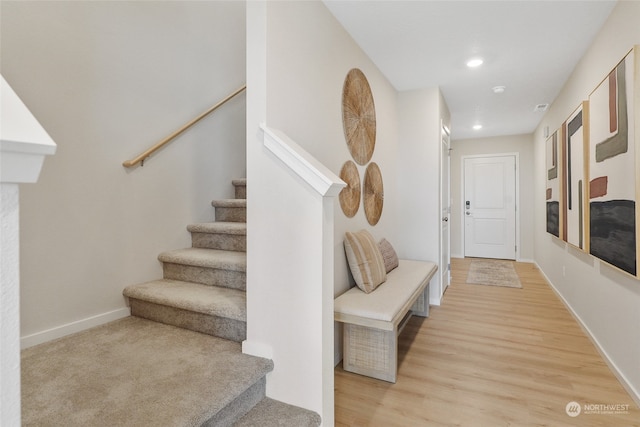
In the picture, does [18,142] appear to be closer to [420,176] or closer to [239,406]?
[239,406]

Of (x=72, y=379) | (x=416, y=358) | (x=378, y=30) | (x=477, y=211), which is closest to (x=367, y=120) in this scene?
(x=378, y=30)

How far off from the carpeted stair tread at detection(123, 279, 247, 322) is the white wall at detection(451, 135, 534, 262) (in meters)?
5.90

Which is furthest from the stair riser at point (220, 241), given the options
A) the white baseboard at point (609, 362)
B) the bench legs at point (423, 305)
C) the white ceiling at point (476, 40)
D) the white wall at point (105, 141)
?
the white baseboard at point (609, 362)

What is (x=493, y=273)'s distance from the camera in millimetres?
5199

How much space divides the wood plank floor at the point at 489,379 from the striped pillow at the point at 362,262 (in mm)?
605

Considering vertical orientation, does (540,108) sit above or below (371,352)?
above

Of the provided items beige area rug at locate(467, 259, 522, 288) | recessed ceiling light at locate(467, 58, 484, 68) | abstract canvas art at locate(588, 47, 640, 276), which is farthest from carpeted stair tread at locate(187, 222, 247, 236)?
beige area rug at locate(467, 259, 522, 288)

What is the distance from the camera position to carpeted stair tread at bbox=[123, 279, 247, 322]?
1648mm

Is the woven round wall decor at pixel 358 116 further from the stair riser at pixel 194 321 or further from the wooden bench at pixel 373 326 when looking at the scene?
the stair riser at pixel 194 321

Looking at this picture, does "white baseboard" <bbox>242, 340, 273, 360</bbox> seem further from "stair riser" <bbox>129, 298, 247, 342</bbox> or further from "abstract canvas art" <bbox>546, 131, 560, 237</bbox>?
"abstract canvas art" <bbox>546, 131, 560, 237</bbox>

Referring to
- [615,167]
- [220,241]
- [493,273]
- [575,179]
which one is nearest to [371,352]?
[220,241]

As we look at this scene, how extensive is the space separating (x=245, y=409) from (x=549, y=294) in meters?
4.14

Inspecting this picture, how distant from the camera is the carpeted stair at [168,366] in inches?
44.4

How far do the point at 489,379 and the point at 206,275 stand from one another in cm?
193
